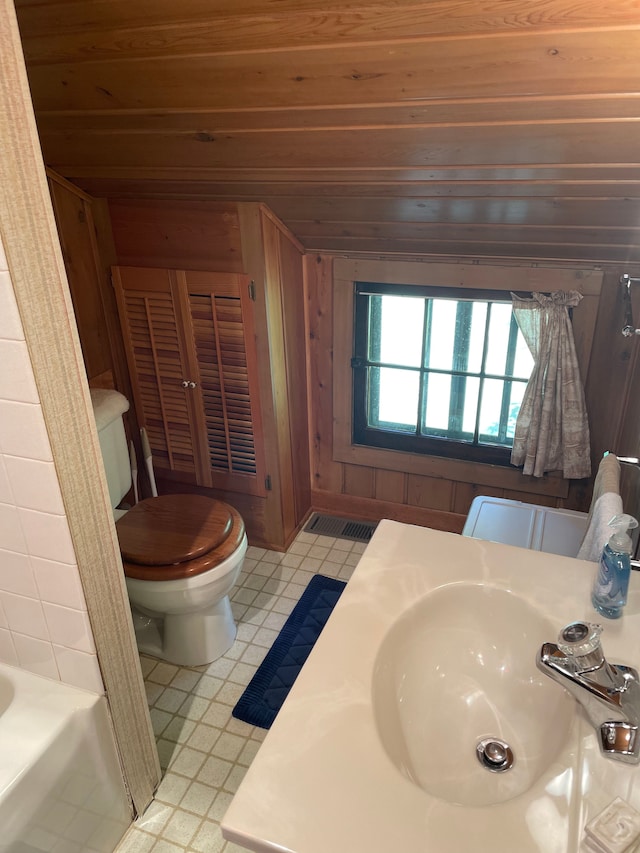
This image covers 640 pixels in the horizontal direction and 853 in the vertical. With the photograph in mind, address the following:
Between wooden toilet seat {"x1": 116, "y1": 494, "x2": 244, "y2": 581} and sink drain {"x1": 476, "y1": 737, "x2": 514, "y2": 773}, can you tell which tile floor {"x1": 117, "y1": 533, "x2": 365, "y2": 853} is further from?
sink drain {"x1": 476, "y1": 737, "x2": 514, "y2": 773}

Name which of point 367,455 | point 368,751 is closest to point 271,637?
point 367,455

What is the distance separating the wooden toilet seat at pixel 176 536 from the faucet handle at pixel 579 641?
46.1 inches

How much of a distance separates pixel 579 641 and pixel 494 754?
243 mm

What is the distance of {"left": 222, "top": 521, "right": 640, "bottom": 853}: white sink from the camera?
31.4 inches

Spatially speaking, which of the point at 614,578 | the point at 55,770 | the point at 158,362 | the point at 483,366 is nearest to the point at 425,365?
the point at 483,366

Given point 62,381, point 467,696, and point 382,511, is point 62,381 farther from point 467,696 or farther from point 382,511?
point 382,511

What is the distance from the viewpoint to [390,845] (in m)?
0.78

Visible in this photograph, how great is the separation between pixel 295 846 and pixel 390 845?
0.12m

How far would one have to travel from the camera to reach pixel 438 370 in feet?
Result: 8.18

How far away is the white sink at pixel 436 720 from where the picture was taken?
798 mm

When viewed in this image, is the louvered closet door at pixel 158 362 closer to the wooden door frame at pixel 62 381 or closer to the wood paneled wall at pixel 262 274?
the wood paneled wall at pixel 262 274

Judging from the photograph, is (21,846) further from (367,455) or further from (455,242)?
(455,242)

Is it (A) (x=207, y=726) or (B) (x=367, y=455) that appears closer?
(A) (x=207, y=726)

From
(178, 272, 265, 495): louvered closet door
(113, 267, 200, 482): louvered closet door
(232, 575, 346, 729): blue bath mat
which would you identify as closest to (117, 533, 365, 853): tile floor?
(232, 575, 346, 729): blue bath mat
